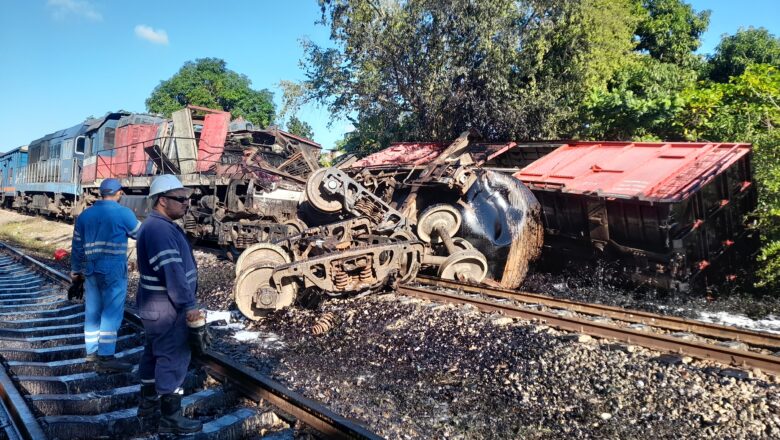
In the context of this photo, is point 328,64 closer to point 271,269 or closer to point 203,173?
point 203,173

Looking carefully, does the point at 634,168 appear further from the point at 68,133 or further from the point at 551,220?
the point at 68,133

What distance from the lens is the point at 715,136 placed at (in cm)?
1045

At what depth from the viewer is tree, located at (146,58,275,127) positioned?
40.4 meters

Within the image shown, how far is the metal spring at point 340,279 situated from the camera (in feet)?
20.9

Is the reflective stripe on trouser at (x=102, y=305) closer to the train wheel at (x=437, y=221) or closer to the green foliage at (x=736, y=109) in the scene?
the train wheel at (x=437, y=221)

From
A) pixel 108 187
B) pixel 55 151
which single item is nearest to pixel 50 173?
pixel 55 151

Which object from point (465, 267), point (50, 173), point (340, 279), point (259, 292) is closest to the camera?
point (259, 292)

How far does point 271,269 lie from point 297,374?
1904mm

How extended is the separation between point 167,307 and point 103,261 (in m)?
1.78

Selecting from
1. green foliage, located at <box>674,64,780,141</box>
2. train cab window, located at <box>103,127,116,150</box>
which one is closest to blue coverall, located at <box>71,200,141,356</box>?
green foliage, located at <box>674,64,780,141</box>

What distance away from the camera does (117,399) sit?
367 centimetres

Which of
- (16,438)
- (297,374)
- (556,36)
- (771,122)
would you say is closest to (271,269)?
(297,374)

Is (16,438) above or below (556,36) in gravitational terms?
below

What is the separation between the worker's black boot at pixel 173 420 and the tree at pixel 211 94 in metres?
38.4
